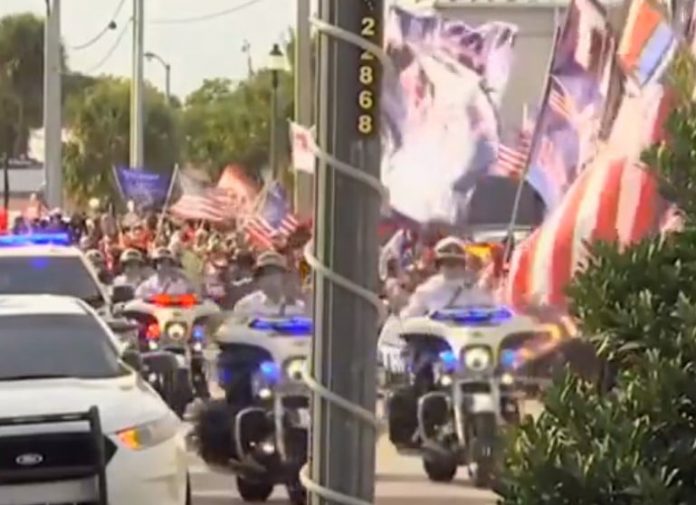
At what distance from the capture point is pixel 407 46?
23.3 m

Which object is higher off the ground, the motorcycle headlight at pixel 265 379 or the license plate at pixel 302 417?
the motorcycle headlight at pixel 265 379

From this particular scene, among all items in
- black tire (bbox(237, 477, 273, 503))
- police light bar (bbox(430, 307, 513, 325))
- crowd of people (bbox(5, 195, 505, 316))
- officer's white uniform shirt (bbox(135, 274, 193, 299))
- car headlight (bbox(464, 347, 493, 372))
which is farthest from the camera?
officer's white uniform shirt (bbox(135, 274, 193, 299))

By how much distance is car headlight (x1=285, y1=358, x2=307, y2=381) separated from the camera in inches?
500

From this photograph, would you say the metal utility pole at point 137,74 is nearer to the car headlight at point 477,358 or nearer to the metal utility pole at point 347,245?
the car headlight at point 477,358

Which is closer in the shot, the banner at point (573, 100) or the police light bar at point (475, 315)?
the police light bar at point (475, 315)

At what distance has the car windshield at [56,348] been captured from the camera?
11617mm

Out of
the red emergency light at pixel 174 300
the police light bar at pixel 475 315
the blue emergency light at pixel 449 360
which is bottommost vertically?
the red emergency light at pixel 174 300

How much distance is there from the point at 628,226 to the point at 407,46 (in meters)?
9.32

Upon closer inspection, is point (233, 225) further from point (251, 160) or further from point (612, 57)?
point (251, 160)

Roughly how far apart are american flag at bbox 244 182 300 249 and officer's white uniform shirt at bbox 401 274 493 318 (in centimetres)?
971

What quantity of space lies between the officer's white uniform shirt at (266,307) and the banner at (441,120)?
7.64 meters

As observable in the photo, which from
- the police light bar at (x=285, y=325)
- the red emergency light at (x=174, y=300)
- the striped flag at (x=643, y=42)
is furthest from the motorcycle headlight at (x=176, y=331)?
the police light bar at (x=285, y=325)

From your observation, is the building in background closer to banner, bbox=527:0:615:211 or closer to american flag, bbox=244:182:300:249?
american flag, bbox=244:182:300:249

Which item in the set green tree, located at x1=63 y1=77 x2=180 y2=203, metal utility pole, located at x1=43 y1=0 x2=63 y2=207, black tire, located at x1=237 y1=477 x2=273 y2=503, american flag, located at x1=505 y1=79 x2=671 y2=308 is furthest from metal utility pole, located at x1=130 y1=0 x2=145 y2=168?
green tree, located at x1=63 y1=77 x2=180 y2=203
